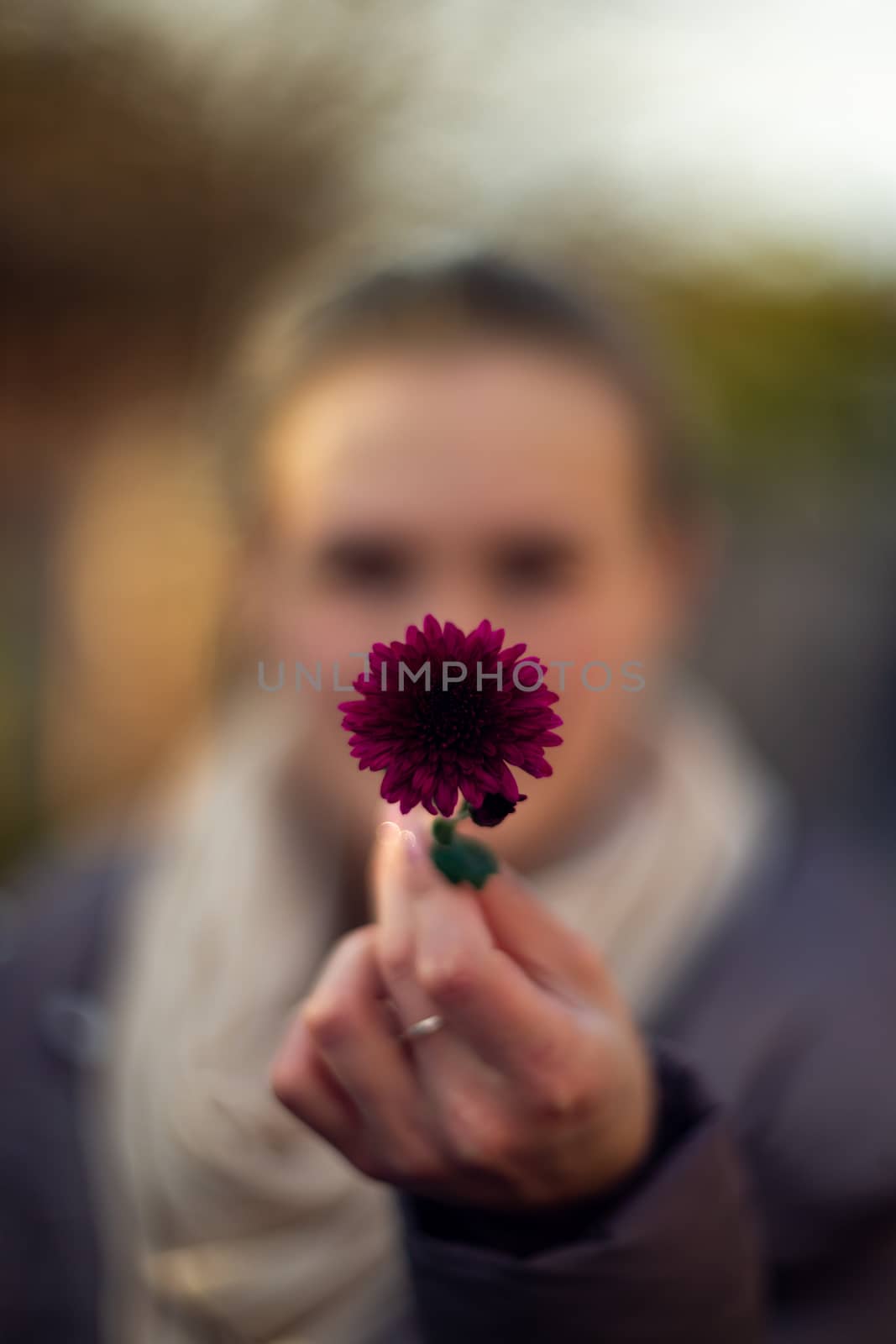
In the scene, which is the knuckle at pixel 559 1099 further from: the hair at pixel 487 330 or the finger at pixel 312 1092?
the hair at pixel 487 330

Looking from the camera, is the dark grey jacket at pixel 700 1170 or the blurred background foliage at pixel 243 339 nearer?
the dark grey jacket at pixel 700 1170

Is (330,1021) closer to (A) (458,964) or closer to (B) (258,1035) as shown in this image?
(A) (458,964)

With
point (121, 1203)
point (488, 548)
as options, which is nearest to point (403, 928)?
point (488, 548)

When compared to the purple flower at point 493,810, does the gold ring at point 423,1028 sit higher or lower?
lower

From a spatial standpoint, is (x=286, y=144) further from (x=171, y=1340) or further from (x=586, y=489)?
(x=171, y=1340)

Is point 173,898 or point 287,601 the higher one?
point 287,601

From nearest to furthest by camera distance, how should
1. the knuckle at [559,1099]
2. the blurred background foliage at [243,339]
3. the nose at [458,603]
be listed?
the knuckle at [559,1099] → the nose at [458,603] → the blurred background foliage at [243,339]

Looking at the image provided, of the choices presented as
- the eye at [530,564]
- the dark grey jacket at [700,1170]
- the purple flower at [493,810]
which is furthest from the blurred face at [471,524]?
the purple flower at [493,810]
